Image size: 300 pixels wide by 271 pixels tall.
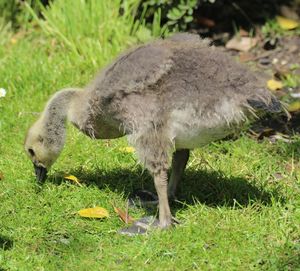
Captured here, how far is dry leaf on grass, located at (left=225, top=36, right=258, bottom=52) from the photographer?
8.01 meters

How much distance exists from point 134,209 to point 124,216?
17 centimetres

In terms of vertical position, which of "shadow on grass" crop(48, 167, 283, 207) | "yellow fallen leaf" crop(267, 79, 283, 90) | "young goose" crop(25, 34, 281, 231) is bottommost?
"yellow fallen leaf" crop(267, 79, 283, 90)

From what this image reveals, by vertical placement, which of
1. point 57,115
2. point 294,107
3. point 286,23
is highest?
point 57,115

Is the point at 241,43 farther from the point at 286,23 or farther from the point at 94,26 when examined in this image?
the point at 94,26

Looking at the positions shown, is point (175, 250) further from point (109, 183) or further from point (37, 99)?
point (37, 99)

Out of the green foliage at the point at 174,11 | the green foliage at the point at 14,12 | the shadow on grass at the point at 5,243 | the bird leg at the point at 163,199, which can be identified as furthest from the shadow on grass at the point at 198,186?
the green foliage at the point at 14,12

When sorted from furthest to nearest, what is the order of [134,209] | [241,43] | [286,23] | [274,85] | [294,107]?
[286,23] < [241,43] < [274,85] < [294,107] < [134,209]

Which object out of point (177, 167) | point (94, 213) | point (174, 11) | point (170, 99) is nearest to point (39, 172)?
point (94, 213)

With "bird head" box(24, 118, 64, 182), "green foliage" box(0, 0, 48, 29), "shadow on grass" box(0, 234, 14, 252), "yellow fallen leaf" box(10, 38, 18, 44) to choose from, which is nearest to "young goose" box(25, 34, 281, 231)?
"bird head" box(24, 118, 64, 182)

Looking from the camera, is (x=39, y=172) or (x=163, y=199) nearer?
(x=163, y=199)

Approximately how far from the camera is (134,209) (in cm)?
509

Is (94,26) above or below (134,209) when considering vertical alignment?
above

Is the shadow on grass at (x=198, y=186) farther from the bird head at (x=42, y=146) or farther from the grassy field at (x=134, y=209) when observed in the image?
the bird head at (x=42, y=146)

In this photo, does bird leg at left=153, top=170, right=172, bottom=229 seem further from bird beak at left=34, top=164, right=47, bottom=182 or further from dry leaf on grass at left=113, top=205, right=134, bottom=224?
bird beak at left=34, top=164, right=47, bottom=182
